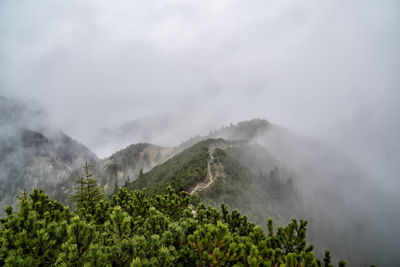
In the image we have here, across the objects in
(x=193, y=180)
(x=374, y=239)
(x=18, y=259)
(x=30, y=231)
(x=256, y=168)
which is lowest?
(x=374, y=239)

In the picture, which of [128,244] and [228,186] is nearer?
[128,244]

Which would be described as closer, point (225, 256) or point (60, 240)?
point (60, 240)

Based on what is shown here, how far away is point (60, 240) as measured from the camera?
588 centimetres

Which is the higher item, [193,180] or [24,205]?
[193,180]

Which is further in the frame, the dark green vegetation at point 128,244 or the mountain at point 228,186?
the mountain at point 228,186

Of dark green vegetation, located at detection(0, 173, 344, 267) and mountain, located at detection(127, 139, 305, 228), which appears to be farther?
mountain, located at detection(127, 139, 305, 228)

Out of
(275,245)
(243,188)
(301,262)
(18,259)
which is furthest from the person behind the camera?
(243,188)

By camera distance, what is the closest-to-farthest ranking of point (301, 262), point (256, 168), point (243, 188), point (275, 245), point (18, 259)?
point (18, 259) → point (301, 262) → point (275, 245) → point (243, 188) → point (256, 168)

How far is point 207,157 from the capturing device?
126m

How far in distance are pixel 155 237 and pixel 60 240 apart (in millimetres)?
2817

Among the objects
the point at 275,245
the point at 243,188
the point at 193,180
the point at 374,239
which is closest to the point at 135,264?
the point at 275,245

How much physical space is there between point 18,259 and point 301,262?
791cm

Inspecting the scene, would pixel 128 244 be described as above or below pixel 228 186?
below

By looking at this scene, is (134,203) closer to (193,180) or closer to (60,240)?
(60,240)
